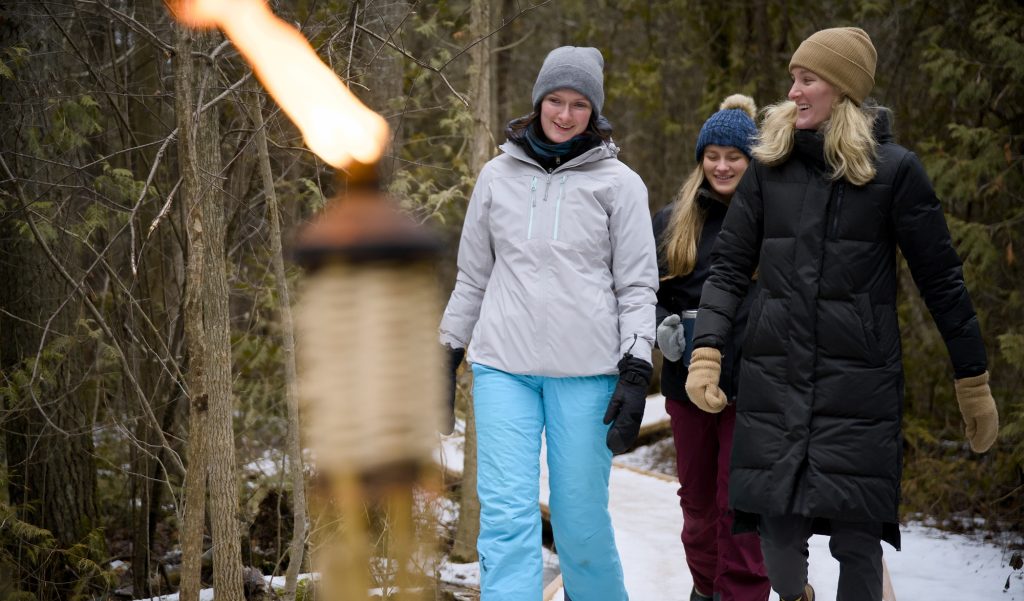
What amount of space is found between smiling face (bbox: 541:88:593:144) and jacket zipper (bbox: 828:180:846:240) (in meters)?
1.00

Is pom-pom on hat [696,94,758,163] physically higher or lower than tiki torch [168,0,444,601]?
higher

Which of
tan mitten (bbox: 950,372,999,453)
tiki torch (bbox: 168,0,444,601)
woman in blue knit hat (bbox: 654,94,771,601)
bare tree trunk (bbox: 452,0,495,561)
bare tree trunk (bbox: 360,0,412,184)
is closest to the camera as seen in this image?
tiki torch (bbox: 168,0,444,601)

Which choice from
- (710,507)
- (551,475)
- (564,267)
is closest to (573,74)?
(564,267)

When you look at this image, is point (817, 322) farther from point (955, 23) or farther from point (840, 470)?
point (955, 23)

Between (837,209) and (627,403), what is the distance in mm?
985

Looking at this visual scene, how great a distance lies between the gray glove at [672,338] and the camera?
403 cm

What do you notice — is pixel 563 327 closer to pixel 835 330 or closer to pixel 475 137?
pixel 835 330

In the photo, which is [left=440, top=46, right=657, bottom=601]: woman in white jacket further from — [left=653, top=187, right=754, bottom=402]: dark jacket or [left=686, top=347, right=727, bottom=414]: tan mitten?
[left=653, top=187, right=754, bottom=402]: dark jacket

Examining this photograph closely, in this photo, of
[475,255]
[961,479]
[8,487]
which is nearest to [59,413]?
[8,487]

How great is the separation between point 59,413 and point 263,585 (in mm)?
1965

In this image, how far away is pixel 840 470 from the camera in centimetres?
317

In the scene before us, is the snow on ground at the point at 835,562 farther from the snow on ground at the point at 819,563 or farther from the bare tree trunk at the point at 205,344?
the bare tree trunk at the point at 205,344

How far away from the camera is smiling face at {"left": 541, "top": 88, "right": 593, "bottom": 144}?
3.66 metres

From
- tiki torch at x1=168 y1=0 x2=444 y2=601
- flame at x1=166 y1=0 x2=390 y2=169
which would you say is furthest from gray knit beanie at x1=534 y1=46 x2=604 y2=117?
tiki torch at x1=168 y1=0 x2=444 y2=601
